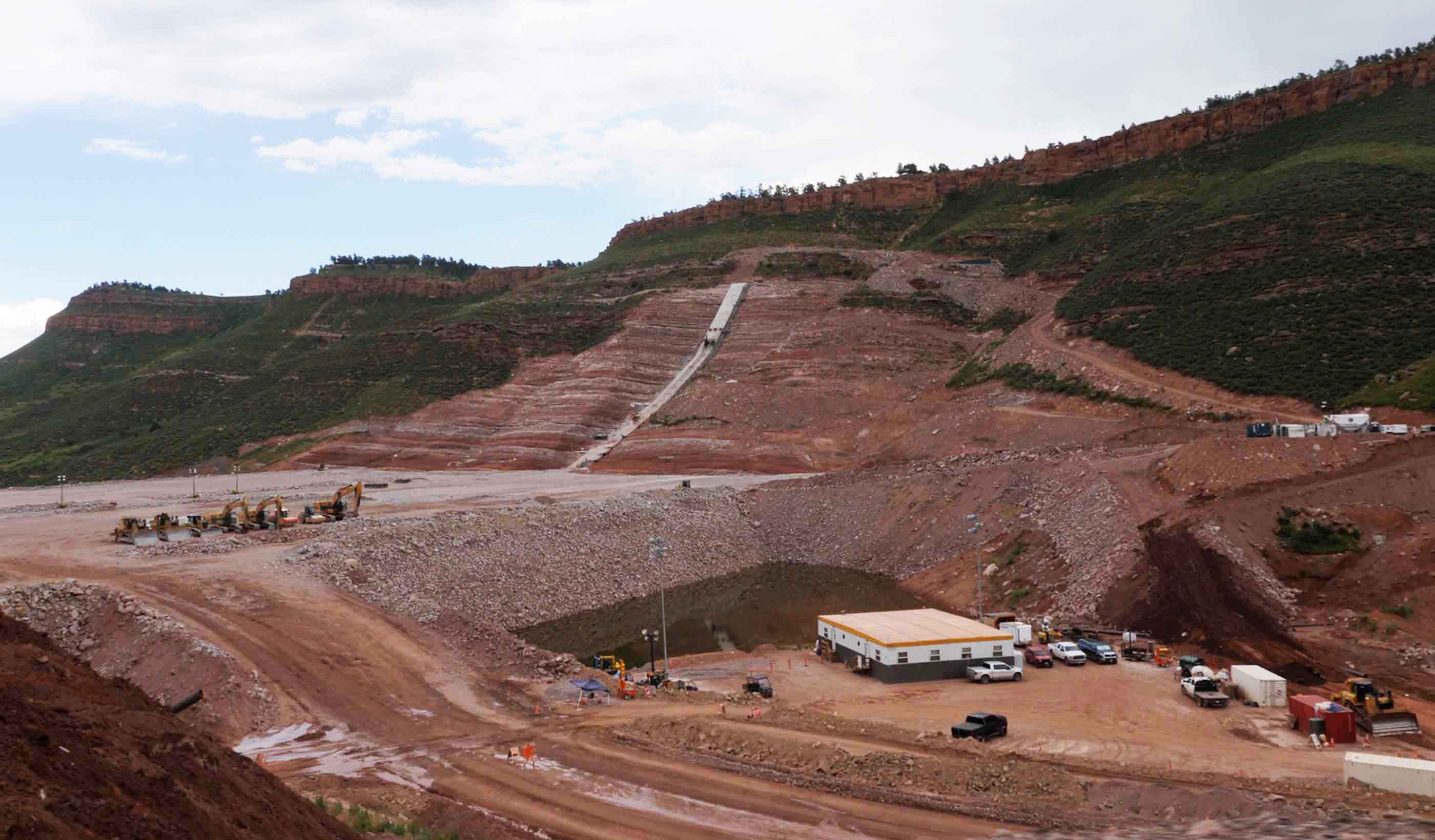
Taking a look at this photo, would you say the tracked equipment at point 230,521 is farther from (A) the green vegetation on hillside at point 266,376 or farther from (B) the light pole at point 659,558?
(A) the green vegetation on hillside at point 266,376

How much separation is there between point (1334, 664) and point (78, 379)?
418ft

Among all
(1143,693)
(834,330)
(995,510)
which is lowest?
(1143,693)

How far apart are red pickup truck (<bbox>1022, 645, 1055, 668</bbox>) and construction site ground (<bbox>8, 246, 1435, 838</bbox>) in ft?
1.57

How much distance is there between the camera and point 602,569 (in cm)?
4347

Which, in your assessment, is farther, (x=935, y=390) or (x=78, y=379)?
(x=78, y=379)

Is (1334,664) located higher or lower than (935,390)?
lower

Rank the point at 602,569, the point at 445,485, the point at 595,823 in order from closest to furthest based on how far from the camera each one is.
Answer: the point at 595,823 → the point at 602,569 → the point at 445,485

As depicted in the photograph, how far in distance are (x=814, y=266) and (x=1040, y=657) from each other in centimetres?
7475

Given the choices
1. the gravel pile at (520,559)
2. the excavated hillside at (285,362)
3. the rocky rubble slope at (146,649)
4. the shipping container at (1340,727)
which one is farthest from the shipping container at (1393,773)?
the excavated hillside at (285,362)

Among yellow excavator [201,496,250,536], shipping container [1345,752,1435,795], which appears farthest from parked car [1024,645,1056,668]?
yellow excavator [201,496,250,536]

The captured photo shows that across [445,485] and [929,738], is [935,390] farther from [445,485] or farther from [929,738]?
[929,738]

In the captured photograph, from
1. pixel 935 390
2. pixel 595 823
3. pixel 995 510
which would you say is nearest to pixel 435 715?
pixel 595 823

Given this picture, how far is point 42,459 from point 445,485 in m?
44.2

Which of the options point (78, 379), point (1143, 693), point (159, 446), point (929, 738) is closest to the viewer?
point (929, 738)
